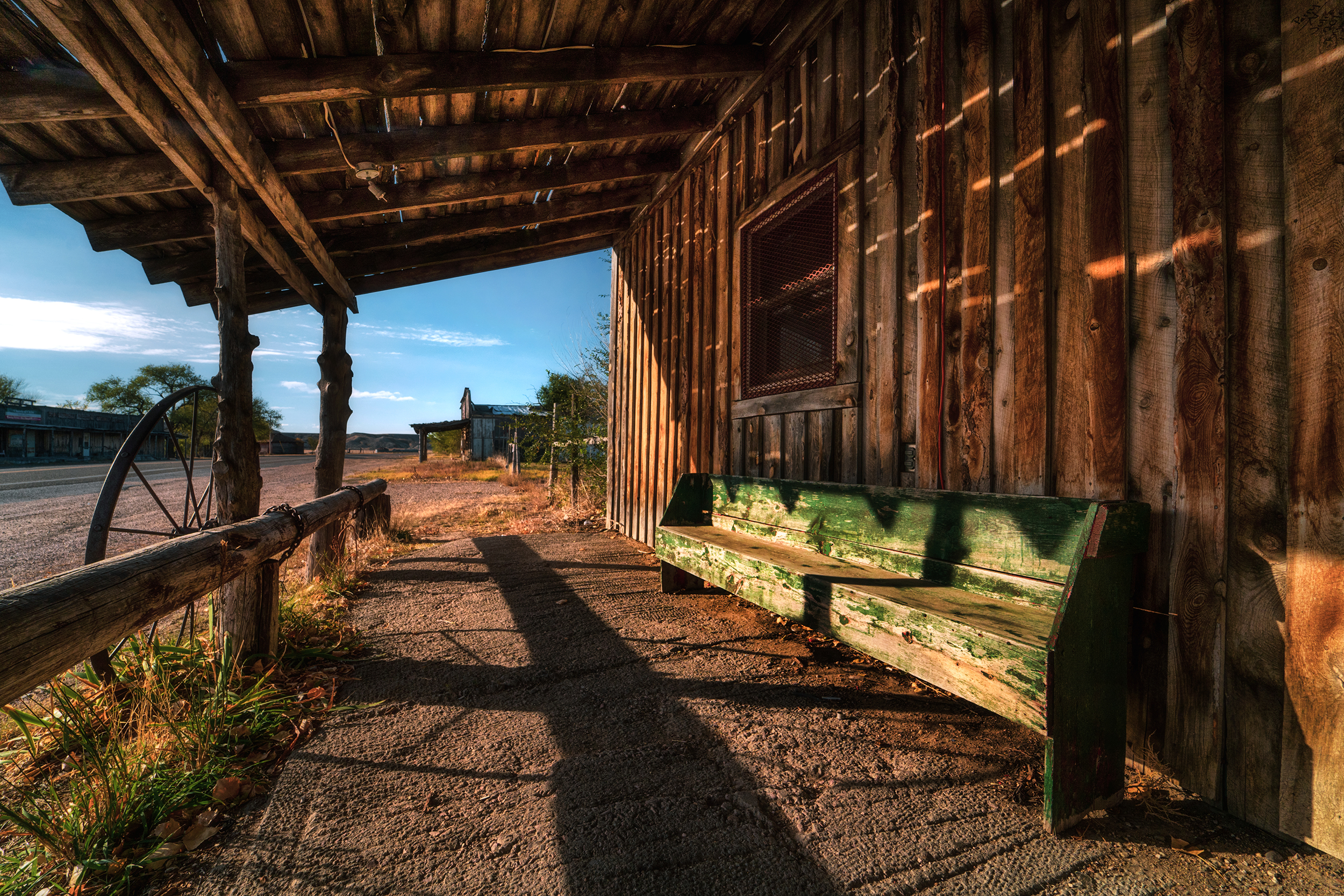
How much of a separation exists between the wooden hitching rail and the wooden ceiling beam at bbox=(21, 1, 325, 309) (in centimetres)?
192

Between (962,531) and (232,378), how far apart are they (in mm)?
3779

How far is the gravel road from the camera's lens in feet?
18.1

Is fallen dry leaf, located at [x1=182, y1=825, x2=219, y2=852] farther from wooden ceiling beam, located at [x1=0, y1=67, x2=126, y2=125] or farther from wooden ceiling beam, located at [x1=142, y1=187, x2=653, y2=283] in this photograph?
wooden ceiling beam, located at [x1=142, y1=187, x2=653, y2=283]

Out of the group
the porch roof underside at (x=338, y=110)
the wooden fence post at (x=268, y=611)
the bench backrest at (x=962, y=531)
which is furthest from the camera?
the wooden fence post at (x=268, y=611)

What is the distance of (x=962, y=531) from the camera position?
87.8 inches

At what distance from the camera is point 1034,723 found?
4.74ft

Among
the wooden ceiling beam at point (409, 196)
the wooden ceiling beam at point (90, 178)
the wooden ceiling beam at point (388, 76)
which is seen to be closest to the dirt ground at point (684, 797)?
the wooden ceiling beam at point (388, 76)

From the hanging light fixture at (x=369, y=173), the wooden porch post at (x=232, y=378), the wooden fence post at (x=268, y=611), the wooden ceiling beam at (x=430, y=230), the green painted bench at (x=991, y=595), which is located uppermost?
the wooden ceiling beam at (x=430, y=230)

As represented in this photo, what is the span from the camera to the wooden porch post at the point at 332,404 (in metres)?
5.32

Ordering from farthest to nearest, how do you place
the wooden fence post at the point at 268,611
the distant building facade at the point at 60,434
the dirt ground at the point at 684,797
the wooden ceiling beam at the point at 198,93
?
the distant building facade at the point at 60,434 → the wooden fence post at the point at 268,611 → the wooden ceiling beam at the point at 198,93 → the dirt ground at the point at 684,797

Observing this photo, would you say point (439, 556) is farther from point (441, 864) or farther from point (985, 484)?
point (985, 484)

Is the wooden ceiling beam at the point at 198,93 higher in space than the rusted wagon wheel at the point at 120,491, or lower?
higher

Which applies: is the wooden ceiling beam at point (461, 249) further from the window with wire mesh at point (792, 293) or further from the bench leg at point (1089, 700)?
the bench leg at point (1089, 700)

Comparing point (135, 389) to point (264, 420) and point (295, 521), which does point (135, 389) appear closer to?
point (264, 420)
